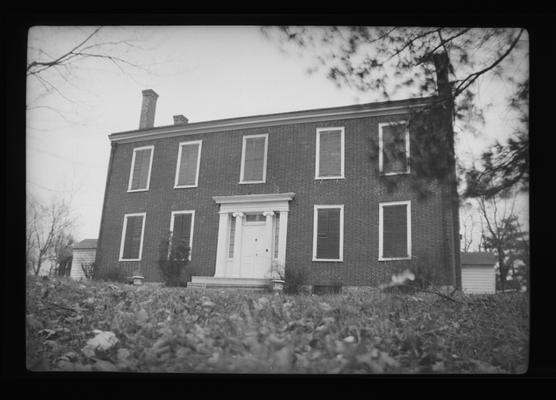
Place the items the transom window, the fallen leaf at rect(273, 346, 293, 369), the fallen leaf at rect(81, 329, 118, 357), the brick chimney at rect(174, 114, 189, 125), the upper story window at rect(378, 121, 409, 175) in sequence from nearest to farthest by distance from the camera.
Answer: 1. the fallen leaf at rect(273, 346, 293, 369)
2. the fallen leaf at rect(81, 329, 118, 357)
3. the upper story window at rect(378, 121, 409, 175)
4. the brick chimney at rect(174, 114, 189, 125)
5. the transom window

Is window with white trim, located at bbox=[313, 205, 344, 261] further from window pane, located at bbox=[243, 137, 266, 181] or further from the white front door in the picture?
window pane, located at bbox=[243, 137, 266, 181]

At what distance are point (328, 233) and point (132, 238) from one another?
182 cm

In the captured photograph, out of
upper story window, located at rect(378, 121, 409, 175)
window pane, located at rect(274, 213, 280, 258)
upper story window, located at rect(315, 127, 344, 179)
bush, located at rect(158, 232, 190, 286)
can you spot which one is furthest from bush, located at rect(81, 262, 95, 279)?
upper story window, located at rect(378, 121, 409, 175)

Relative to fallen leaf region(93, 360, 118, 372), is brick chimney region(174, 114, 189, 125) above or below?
above

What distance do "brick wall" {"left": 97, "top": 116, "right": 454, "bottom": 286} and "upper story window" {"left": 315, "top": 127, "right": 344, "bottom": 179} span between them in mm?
59

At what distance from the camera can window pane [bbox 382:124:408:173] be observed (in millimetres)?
3855

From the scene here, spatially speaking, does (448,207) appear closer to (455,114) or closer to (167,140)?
(455,114)

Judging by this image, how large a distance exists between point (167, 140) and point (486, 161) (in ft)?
9.60

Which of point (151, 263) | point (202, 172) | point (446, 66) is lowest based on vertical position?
point (151, 263)

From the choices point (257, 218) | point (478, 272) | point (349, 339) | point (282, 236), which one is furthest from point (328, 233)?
point (478, 272)

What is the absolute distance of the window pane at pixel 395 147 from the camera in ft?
12.6

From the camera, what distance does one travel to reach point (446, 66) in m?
3.67
